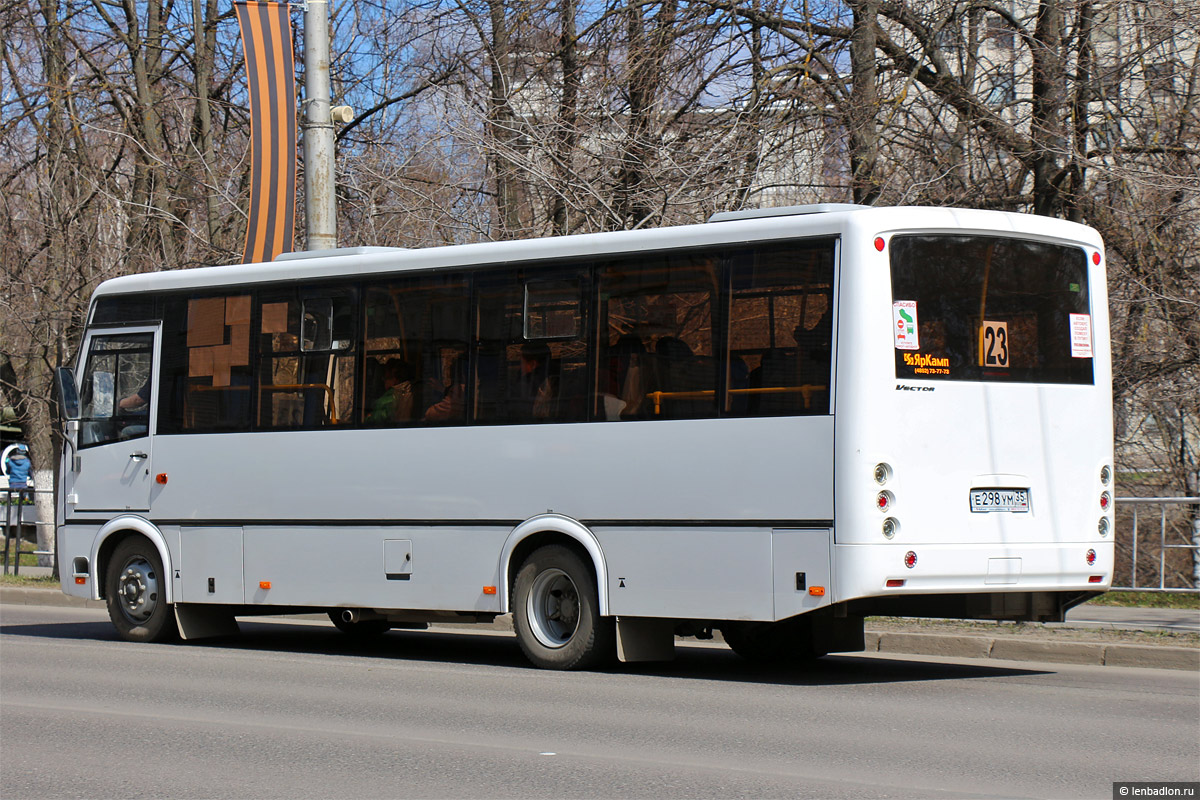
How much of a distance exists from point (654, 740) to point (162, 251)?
16841mm

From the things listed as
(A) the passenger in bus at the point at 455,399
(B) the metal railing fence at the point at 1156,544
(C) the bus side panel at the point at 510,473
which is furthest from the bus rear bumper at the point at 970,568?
(B) the metal railing fence at the point at 1156,544

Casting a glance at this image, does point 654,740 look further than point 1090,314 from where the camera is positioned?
No

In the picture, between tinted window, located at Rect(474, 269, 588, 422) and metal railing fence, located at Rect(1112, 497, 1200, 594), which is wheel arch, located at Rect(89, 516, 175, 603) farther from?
metal railing fence, located at Rect(1112, 497, 1200, 594)

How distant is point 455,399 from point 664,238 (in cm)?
215

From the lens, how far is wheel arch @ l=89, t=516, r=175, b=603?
1423cm

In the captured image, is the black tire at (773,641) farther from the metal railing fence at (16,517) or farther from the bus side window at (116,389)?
the metal railing fence at (16,517)

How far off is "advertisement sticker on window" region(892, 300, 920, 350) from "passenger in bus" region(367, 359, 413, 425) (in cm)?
399

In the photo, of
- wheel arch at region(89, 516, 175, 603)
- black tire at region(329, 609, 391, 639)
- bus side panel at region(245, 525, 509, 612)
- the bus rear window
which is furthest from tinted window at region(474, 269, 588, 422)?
black tire at region(329, 609, 391, 639)

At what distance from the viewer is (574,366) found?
1189 centimetres

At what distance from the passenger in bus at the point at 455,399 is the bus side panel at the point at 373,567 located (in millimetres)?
861

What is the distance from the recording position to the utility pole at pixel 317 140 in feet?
55.3

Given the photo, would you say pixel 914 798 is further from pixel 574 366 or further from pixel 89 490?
pixel 89 490

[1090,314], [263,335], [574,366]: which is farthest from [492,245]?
[1090,314]

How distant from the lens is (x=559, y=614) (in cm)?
1219
